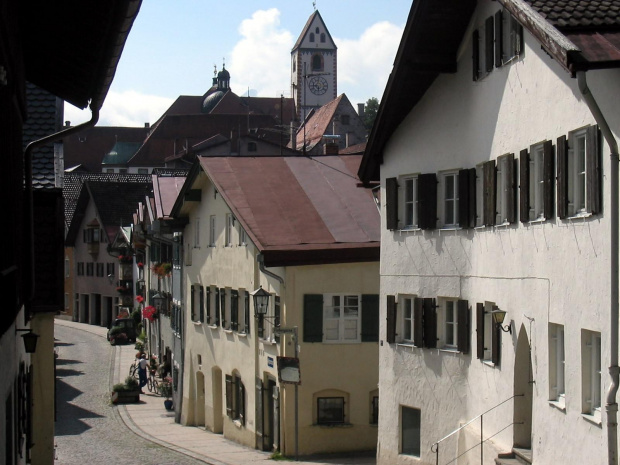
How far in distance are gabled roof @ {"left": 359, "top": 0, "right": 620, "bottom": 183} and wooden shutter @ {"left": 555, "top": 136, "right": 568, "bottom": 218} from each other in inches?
60.4

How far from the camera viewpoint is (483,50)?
1866cm

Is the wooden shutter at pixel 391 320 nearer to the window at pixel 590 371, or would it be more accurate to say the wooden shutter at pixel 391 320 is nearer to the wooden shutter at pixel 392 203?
the wooden shutter at pixel 392 203

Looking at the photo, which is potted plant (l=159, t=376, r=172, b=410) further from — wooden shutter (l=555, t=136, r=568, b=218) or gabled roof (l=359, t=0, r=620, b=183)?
wooden shutter (l=555, t=136, r=568, b=218)

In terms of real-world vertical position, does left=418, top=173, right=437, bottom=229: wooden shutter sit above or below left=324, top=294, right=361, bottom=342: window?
above

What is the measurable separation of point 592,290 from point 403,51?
7433 mm

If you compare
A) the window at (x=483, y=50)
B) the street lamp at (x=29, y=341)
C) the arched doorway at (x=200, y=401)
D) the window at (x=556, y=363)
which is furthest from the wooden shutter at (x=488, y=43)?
the arched doorway at (x=200, y=401)

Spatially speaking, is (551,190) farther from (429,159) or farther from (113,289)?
(113,289)

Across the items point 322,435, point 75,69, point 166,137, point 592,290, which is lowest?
point 322,435

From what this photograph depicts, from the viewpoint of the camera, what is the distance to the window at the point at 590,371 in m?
13.6

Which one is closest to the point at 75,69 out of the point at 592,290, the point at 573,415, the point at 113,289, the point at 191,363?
the point at 592,290

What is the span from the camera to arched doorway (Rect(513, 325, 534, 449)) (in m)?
17.1

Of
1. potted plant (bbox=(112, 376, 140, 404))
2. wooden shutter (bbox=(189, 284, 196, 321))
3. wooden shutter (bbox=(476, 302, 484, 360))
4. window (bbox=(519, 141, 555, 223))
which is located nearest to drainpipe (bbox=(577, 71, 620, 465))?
window (bbox=(519, 141, 555, 223))

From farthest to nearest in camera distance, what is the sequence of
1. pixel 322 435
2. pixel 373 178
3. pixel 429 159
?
pixel 322 435 < pixel 373 178 < pixel 429 159

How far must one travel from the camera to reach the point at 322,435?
2736 cm
